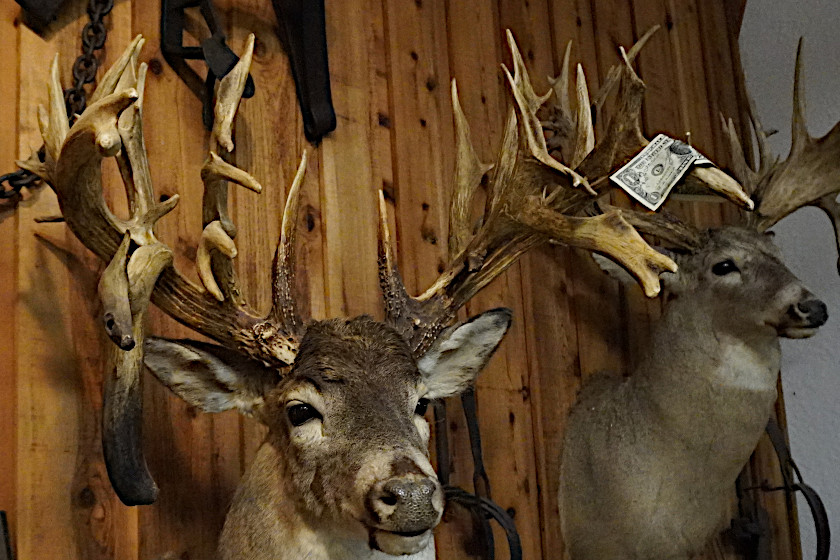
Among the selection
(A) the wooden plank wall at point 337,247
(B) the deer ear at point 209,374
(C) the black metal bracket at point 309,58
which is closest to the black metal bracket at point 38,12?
(A) the wooden plank wall at point 337,247

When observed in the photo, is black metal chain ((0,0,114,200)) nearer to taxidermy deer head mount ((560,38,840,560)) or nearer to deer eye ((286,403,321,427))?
deer eye ((286,403,321,427))

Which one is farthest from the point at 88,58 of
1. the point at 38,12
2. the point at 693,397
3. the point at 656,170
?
the point at 693,397

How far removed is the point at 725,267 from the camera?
304 cm

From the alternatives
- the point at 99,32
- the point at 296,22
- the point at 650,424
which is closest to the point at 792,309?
the point at 650,424

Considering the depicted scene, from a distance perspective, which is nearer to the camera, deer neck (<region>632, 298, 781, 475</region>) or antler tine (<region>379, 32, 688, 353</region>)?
antler tine (<region>379, 32, 688, 353</region>)

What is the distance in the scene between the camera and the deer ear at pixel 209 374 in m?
1.99

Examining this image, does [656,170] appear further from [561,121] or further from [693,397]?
[561,121]

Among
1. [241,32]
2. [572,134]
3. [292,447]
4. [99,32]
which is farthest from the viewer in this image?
[572,134]

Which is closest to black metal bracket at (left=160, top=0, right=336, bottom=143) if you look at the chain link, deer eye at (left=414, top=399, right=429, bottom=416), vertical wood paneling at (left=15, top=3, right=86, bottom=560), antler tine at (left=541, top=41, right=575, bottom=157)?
the chain link

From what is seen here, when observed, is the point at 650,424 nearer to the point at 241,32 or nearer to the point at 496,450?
the point at 496,450

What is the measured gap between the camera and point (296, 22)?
2762 mm

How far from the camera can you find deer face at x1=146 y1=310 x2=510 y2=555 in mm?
1734

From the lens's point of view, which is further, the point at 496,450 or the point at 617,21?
the point at 617,21

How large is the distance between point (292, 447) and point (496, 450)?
1105 millimetres
